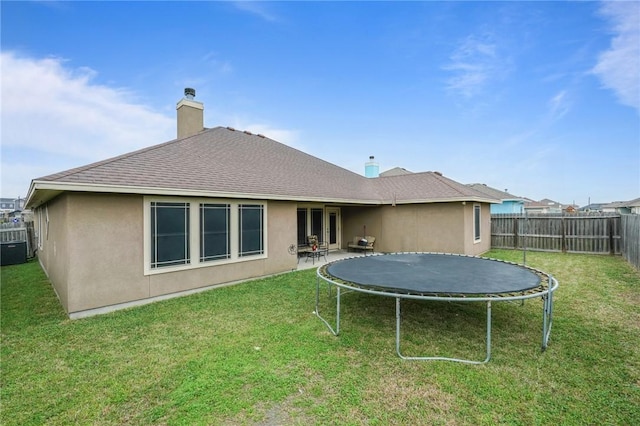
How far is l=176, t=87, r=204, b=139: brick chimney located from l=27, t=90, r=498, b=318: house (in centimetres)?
4

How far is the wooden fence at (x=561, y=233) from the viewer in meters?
11.5

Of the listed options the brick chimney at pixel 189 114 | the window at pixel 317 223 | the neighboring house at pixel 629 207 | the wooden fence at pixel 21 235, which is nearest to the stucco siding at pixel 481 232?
the window at pixel 317 223

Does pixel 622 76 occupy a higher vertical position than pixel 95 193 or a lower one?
higher

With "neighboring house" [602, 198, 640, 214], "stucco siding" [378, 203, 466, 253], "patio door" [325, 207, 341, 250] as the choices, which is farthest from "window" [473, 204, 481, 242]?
"neighboring house" [602, 198, 640, 214]

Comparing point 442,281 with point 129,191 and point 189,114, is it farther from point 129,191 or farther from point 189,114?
point 189,114

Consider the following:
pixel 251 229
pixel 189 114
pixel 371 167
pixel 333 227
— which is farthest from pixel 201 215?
pixel 371 167

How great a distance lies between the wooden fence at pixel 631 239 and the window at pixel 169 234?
502 inches

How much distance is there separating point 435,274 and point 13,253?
626 inches

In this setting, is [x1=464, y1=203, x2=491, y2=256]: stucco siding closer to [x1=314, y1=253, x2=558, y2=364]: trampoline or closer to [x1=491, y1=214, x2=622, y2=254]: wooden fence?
[x1=491, y1=214, x2=622, y2=254]: wooden fence

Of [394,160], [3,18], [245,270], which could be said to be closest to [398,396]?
[245,270]

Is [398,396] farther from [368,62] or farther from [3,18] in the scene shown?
[368,62]

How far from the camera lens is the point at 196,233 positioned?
6.70 metres

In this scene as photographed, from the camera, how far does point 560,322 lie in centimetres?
477

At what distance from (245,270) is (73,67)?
8785mm
